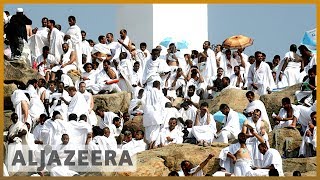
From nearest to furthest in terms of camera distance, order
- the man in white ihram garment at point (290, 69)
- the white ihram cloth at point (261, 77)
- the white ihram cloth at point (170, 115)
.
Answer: the white ihram cloth at point (170, 115)
the white ihram cloth at point (261, 77)
the man in white ihram garment at point (290, 69)

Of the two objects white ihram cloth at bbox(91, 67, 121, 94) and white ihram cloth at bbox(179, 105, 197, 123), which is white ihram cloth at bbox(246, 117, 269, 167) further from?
white ihram cloth at bbox(91, 67, 121, 94)

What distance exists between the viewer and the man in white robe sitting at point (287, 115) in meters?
27.1

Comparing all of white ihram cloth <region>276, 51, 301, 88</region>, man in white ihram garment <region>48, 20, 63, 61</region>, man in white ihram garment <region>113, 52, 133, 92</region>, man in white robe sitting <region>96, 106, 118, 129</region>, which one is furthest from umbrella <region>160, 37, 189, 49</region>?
man in white robe sitting <region>96, 106, 118, 129</region>

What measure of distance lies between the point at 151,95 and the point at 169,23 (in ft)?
32.6

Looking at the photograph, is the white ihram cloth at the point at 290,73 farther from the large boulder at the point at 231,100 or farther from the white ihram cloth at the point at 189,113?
the white ihram cloth at the point at 189,113

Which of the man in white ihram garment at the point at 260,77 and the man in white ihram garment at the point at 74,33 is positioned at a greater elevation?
the man in white ihram garment at the point at 74,33

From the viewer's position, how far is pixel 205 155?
25.8m

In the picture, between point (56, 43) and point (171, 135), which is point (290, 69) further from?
point (56, 43)

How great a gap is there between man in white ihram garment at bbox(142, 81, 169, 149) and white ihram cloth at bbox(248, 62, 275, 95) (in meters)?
2.47

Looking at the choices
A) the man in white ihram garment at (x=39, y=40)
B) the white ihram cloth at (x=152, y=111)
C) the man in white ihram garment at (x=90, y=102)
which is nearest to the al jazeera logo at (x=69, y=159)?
the white ihram cloth at (x=152, y=111)

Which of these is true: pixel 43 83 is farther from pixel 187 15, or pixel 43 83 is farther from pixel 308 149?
pixel 187 15

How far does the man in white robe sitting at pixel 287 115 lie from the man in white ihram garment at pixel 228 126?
2.73 ft

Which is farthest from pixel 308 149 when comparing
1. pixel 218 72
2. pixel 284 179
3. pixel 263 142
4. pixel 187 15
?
pixel 187 15

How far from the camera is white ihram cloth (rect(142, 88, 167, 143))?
90.9ft
